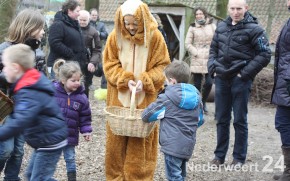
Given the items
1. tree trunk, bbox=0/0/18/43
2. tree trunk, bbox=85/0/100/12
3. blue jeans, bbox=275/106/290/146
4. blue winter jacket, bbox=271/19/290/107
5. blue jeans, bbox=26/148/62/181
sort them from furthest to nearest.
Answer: tree trunk, bbox=85/0/100/12 < tree trunk, bbox=0/0/18/43 < blue jeans, bbox=275/106/290/146 < blue winter jacket, bbox=271/19/290/107 < blue jeans, bbox=26/148/62/181

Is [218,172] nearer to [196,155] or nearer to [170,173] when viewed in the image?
[196,155]

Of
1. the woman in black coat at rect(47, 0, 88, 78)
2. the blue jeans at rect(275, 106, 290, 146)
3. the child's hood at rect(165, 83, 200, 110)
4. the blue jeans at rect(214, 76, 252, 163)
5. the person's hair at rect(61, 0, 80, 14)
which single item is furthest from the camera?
the woman in black coat at rect(47, 0, 88, 78)

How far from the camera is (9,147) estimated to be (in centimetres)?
454

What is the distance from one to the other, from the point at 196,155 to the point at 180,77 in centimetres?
233

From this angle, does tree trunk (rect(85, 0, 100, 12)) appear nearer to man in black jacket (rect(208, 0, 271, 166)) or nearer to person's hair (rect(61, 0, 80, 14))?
person's hair (rect(61, 0, 80, 14))

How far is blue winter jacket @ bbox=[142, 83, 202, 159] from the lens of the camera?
4480 millimetres

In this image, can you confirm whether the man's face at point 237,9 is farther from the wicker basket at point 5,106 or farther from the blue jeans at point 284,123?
the wicker basket at point 5,106

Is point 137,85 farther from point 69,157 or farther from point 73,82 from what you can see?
point 69,157

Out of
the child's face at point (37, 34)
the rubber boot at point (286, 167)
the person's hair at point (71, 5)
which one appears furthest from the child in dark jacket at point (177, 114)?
the person's hair at point (71, 5)

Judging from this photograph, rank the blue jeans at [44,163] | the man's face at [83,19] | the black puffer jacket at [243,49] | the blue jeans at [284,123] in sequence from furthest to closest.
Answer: the man's face at [83,19] < the black puffer jacket at [243,49] < the blue jeans at [284,123] < the blue jeans at [44,163]

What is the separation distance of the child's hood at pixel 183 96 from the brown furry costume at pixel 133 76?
0.46 meters

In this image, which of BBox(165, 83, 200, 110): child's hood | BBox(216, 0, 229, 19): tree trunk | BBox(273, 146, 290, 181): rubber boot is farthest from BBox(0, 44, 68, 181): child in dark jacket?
BBox(216, 0, 229, 19): tree trunk

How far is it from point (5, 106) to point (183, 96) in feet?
5.09

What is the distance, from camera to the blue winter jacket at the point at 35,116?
11.6 feet
